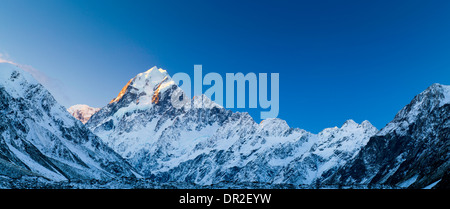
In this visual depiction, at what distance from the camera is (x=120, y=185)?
71375mm
